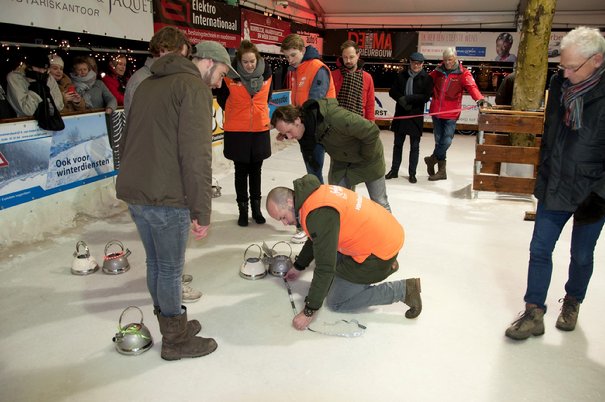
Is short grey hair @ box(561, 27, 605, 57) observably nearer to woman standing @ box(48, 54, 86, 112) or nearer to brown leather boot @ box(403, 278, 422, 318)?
brown leather boot @ box(403, 278, 422, 318)

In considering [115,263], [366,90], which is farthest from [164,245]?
[366,90]

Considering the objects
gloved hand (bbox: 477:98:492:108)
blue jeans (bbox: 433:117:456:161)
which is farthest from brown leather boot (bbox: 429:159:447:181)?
gloved hand (bbox: 477:98:492:108)

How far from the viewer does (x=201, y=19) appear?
293 inches

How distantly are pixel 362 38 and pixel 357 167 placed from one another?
10.3m

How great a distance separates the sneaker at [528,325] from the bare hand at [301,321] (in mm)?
1134

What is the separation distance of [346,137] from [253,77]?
1208mm

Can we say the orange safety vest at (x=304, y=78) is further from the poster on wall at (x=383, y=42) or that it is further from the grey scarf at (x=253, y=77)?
the poster on wall at (x=383, y=42)

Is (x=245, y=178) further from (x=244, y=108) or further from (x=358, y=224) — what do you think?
(x=358, y=224)

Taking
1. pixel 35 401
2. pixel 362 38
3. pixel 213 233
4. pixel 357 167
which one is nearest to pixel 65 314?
pixel 35 401

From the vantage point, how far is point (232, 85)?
4.08 meters

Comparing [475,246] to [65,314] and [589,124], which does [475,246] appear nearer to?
[589,124]

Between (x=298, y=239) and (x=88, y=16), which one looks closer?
(x=298, y=239)

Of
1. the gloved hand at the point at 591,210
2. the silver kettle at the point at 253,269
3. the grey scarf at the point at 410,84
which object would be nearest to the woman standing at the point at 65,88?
the silver kettle at the point at 253,269

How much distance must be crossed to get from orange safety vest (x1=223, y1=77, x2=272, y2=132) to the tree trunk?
9.94 ft
